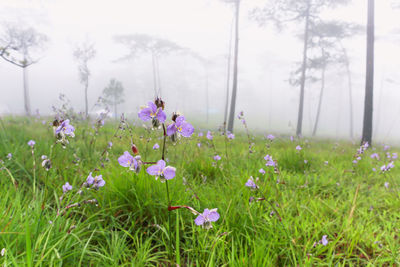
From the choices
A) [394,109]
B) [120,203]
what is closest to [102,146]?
[120,203]

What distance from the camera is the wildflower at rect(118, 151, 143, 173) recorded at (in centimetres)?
102

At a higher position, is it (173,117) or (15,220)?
(173,117)

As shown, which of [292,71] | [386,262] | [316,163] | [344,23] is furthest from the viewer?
[292,71]

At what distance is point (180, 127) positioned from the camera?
3.43 feet

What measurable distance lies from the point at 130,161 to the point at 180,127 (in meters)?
0.38

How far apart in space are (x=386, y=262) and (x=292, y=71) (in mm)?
22832

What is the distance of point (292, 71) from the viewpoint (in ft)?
71.8

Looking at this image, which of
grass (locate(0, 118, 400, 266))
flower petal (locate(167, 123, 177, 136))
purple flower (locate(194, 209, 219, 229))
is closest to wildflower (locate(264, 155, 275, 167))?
grass (locate(0, 118, 400, 266))

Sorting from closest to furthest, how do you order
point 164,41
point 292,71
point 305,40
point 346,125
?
point 305,40 → point 292,71 → point 164,41 → point 346,125

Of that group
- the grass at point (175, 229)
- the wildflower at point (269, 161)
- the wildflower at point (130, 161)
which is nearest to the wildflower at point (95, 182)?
the grass at point (175, 229)

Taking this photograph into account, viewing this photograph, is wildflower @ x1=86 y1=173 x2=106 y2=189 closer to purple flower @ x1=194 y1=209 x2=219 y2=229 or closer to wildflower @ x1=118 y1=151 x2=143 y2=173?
wildflower @ x1=118 y1=151 x2=143 y2=173

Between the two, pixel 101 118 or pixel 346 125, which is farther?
pixel 346 125

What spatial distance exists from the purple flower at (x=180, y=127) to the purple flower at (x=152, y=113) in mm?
54

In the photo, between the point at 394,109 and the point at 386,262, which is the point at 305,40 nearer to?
the point at 386,262
